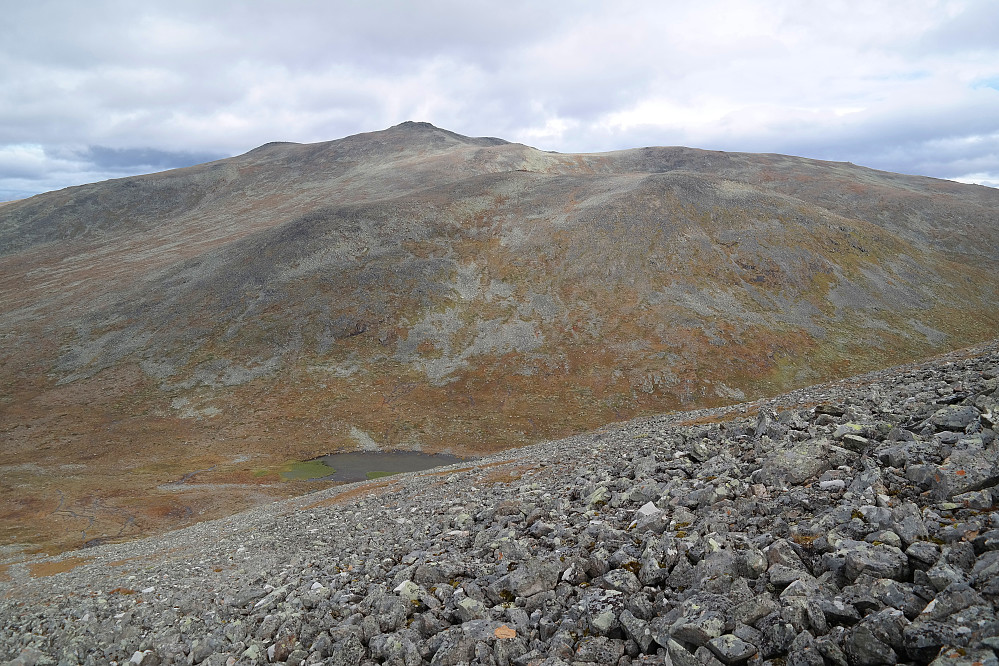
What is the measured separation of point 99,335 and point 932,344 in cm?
13565

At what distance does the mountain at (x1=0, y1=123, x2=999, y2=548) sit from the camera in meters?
60.5

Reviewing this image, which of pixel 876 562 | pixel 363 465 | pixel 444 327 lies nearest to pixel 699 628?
pixel 876 562

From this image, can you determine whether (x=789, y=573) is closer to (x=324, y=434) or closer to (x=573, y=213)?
(x=324, y=434)

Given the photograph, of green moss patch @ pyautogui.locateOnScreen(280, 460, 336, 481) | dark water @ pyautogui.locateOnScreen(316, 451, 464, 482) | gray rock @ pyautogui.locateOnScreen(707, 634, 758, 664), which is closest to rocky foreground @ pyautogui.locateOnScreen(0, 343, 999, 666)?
gray rock @ pyautogui.locateOnScreen(707, 634, 758, 664)

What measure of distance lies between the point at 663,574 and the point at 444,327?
7494cm

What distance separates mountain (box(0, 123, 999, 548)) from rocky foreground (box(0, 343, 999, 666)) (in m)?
32.0

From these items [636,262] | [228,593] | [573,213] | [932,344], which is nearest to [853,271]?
[932,344]

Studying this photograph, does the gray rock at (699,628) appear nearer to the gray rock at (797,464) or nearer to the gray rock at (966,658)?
the gray rock at (966,658)

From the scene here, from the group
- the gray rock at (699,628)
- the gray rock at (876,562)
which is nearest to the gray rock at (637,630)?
the gray rock at (699,628)

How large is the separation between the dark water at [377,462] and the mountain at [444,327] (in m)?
2.05

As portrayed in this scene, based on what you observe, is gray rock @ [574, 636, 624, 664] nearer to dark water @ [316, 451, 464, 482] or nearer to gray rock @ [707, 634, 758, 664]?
gray rock @ [707, 634, 758, 664]

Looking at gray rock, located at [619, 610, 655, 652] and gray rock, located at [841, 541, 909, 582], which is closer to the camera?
gray rock, located at [841, 541, 909, 582]

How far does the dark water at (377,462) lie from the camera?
5350 centimetres

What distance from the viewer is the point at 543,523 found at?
14328 millimetres
